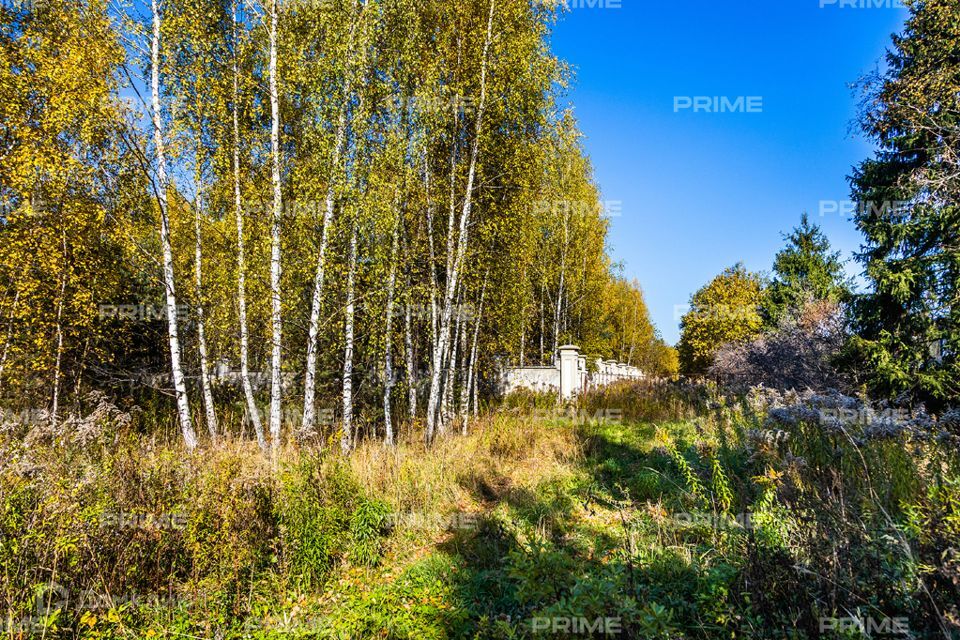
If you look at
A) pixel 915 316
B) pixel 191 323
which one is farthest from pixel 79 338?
pixel 915 316

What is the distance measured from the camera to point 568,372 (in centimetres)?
1334

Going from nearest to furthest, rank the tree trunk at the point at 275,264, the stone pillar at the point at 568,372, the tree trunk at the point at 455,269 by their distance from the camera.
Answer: the tree trunk at the point at 275,264 < the tree trunk at the point at 455,269 < the stone pillar at the point at 568,372

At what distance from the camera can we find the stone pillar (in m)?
13.2

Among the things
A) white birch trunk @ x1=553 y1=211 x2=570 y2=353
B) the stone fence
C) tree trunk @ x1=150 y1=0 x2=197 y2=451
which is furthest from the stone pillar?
tree trunk @ x1=150 y1=0 x2=197 y2=451

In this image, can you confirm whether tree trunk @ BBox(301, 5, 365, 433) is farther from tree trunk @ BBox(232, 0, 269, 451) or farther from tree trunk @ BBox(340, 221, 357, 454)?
tree trunk @ BBox(232, 0, 269, 451)

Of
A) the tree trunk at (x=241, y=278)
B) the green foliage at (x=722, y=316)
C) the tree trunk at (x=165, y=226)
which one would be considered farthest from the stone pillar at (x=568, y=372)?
the green foliage at (x=722, y=316)

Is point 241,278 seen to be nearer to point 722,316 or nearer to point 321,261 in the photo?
point 321,261

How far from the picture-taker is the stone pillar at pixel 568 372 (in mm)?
13211

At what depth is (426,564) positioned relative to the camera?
4.12m

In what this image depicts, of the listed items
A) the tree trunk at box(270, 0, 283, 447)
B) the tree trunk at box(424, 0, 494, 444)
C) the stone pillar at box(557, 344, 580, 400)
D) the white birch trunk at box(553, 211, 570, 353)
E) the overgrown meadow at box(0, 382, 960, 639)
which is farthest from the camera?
the white birch trunk at box(553, 211, 570, 353)

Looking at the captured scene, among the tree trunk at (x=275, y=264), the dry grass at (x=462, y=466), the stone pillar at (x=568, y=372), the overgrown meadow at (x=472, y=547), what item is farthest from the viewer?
the stone pillar at (x=568, y=372)

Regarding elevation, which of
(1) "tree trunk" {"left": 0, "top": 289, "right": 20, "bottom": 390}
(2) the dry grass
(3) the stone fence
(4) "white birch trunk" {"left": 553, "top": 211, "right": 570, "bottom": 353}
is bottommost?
(2) the dry grass

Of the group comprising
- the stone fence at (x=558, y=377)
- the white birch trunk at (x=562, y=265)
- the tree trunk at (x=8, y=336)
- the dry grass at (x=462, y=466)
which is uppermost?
the white birch trunk at (x=562, y=265)

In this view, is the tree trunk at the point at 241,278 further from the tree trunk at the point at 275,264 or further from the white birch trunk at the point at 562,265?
the white birch trunk at the point at 562,265
